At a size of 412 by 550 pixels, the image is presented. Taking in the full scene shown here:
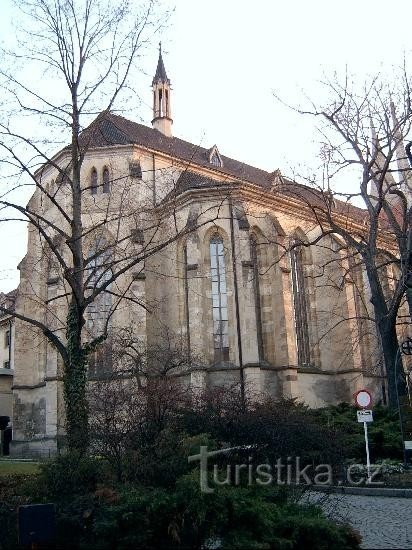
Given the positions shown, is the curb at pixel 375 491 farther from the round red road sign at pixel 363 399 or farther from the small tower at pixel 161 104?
the small tower at pixel 161 104

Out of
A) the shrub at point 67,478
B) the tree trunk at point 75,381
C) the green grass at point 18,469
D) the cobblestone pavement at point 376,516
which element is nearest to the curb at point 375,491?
the cobblestone pavement at point 376,516

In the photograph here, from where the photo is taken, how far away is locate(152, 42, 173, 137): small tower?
40.5m

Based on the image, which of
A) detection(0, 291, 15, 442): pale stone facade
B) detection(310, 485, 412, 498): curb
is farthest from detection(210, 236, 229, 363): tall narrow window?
detection(0, 291, 15, 442): pale stone facade

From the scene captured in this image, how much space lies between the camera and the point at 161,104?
41.5 m

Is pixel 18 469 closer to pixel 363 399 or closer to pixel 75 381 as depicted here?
pixel 75 381

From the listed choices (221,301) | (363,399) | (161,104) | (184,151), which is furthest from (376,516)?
(161,104)

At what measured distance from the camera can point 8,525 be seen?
24.8ft

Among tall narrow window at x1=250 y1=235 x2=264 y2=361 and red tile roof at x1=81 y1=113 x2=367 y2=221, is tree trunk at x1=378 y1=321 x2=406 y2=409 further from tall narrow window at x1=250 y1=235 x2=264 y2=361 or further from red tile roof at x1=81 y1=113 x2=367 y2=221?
red tile roof at x1=81 y1=113 x2=367 y2=221

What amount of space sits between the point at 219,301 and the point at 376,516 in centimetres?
1822

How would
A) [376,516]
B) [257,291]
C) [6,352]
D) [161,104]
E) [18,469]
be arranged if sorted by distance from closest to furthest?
1. [376,516]
2. [18,469]
3. [257,291]
4. [161,104]
5. [6,352]

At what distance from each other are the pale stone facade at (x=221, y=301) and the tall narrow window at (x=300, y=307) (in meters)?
0.06

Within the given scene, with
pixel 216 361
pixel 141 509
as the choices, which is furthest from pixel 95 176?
pixel 141 509

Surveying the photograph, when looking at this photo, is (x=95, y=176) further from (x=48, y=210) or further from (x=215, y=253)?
(x=215, y=253)

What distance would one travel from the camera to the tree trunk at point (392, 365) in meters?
20.3
